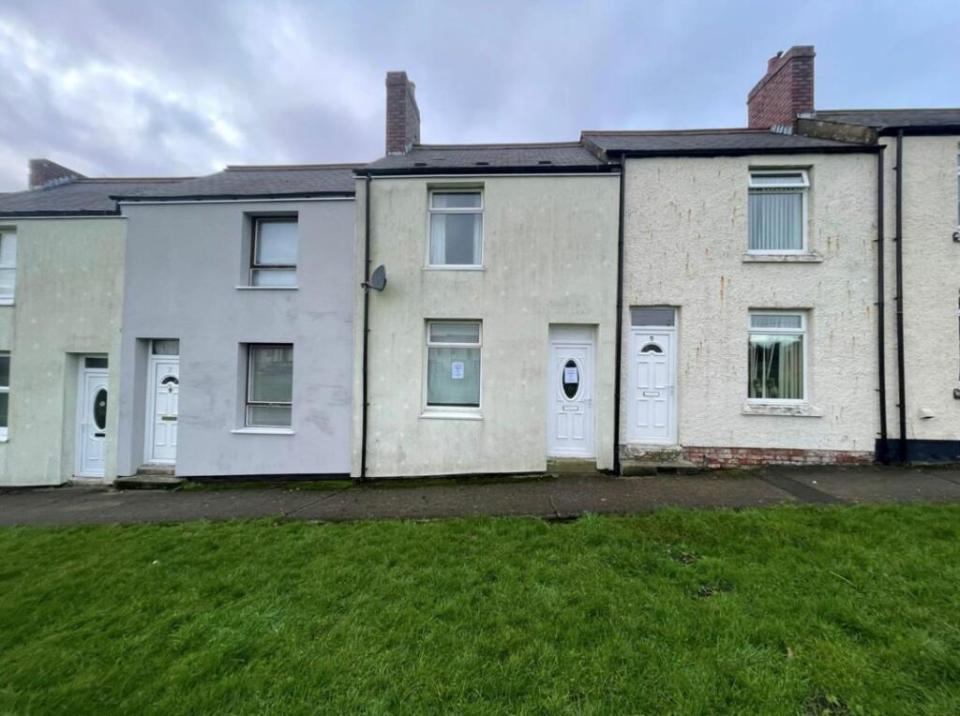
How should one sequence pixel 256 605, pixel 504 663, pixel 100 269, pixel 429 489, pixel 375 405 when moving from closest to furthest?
1. pixel 504 663
2. pixel 256 605
3. pixel 429 489
4. pixel 375 405
5. pixel 100 269

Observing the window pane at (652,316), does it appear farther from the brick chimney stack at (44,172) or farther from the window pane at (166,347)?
the brick chimney stack at (44,172)

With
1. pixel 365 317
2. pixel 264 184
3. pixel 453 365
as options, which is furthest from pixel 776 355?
pixel 264 184

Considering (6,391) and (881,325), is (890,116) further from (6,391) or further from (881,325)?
(6,391)

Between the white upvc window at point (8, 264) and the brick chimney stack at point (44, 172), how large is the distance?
3.63 metres

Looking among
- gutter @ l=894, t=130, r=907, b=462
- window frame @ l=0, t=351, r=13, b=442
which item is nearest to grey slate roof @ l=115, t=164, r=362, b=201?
window frame @ l=0, t=351, r=13, b=442

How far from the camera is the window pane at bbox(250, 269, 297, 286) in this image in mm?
7820

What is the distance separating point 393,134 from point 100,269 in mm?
6429

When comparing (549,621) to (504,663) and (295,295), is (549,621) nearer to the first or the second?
(504,663)

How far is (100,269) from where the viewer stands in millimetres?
7930

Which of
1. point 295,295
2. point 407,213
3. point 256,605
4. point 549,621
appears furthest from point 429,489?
point 407,213

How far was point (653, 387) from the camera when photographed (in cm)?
708

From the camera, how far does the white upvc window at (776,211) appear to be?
7.13 metres

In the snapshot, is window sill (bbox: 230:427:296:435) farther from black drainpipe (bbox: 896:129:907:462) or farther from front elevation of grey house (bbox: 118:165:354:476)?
black drainpipe (bbox: 896:129:907:462)

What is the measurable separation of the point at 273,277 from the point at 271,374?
1.85m
